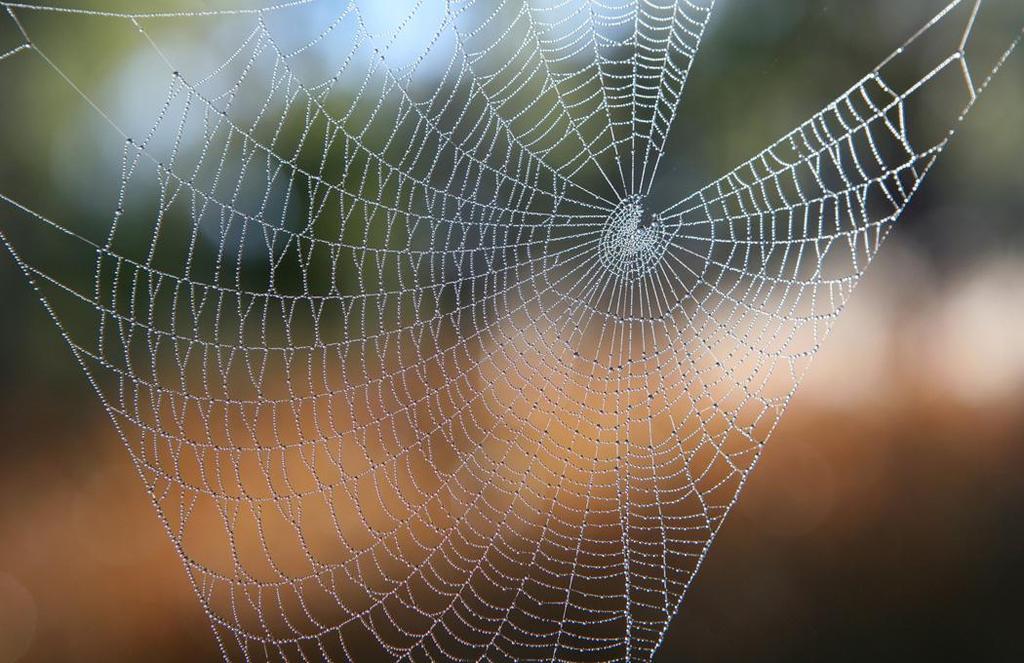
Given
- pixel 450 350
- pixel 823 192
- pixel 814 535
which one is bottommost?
pixel 450 350

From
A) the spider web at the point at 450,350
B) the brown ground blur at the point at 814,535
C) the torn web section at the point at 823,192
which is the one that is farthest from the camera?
the torn web section at the point at 823,192

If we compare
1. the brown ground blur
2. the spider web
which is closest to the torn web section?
the spider web

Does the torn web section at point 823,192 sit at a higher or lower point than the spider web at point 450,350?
higher

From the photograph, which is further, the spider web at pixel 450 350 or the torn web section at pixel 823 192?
the torn web section at pixel 823 192

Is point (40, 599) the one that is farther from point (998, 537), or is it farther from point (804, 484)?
point (998, 537)

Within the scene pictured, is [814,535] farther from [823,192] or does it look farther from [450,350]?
[450,350]

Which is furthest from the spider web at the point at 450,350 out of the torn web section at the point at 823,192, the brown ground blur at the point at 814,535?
the brown ground blur at the point at 814,535

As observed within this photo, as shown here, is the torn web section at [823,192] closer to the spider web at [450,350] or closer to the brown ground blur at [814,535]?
the spider web at [450,350]

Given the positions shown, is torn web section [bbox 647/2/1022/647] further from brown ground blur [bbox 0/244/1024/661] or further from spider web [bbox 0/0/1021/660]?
brown ground blur [bbox 0/244/1024/661]

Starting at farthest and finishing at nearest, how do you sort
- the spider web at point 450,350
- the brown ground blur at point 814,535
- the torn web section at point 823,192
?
the torn web section at point 823,192
the brown ground blur at point 814,535
the spider web at point 450,350

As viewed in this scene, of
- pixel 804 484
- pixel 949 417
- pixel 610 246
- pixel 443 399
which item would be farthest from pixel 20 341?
pixel 949 417

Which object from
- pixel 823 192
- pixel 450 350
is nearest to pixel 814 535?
pixel 823 192
